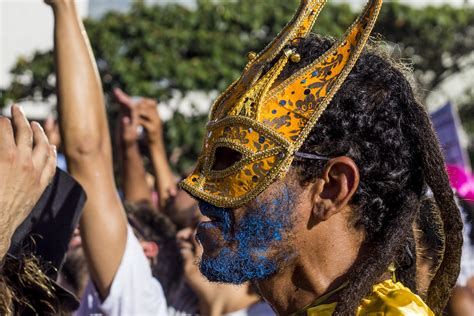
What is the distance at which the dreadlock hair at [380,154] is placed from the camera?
247 cm

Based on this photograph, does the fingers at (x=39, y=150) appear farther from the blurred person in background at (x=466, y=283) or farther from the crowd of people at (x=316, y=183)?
the blurred person in background at (x=466, y=283)

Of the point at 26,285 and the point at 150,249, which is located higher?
the point at 26,285

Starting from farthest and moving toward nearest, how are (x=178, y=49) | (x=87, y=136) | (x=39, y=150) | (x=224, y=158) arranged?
(x=178, y=49) → (x=87, y=136) → (x=39, y=150) → (x=224, y=158)

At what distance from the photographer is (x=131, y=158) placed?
222 inches

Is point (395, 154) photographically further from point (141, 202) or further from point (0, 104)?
point (0, 104)

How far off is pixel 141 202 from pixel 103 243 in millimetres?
1818

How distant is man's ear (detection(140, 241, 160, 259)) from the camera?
4797 millimetres

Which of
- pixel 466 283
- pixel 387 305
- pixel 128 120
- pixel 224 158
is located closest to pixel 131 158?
pixel 128 120

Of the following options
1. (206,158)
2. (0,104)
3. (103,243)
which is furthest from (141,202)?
(0,104)

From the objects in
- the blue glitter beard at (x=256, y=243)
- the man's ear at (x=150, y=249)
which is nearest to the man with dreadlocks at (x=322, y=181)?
the blue glitter beard at (x=256, y=243)

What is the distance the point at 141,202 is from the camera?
546cm

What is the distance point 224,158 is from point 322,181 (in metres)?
A: 0.29

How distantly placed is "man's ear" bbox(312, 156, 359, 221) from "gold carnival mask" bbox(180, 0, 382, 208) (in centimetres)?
11

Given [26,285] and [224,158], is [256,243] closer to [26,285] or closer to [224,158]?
[224,158]
